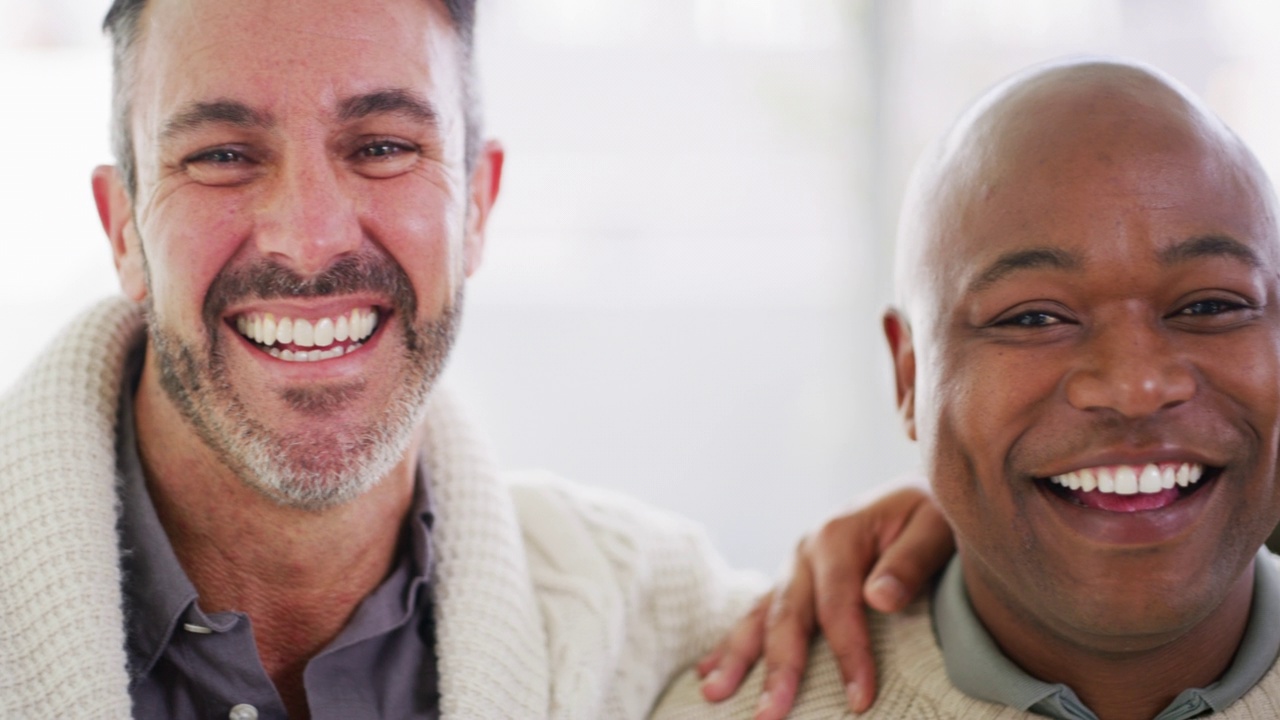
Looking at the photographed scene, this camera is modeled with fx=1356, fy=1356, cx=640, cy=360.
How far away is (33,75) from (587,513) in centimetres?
221

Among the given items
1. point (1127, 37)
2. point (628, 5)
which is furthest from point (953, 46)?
point (628, 5)

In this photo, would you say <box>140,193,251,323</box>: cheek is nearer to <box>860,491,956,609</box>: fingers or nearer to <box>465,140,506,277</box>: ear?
<box>465,140,506,277</box>: ear

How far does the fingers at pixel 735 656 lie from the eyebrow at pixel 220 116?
2.79 feet

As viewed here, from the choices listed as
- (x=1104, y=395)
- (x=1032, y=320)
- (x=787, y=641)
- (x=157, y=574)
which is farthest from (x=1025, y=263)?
(x=157, y=574)

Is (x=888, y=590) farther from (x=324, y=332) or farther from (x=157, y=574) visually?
(x=157, y=574)

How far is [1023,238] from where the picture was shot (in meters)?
1.41

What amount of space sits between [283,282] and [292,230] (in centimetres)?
7

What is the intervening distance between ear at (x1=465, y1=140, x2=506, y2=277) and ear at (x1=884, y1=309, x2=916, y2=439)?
54 centimetres

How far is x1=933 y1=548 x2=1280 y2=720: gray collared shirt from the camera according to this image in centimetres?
144

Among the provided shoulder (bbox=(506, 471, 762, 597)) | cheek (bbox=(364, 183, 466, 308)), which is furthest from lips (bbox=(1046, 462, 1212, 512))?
cheek (bbox=(364, 183, 466, 308))

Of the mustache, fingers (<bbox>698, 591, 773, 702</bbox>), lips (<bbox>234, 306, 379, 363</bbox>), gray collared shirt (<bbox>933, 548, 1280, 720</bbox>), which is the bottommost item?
fingers (<bbox>698, 591, 773, 702</bbox>)

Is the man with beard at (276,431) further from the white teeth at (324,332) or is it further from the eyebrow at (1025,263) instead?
the eyebrow at (1025,263)

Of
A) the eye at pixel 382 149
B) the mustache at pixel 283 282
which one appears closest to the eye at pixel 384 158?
the eye at pixel 382 149

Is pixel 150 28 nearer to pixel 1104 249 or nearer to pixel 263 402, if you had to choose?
pixel 263 402
